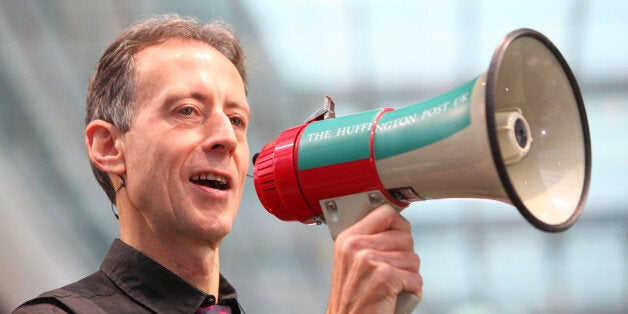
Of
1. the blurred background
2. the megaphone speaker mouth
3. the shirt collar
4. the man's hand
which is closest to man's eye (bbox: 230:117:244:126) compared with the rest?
the shirt collar

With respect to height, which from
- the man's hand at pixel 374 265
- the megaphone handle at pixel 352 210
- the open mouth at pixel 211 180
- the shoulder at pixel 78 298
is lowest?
the shoulder at pixel 78 298

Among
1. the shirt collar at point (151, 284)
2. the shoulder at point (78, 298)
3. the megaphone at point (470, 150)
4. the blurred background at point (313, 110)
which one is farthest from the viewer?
the blurred background at point (313, 110)

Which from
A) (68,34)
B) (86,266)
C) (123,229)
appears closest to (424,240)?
(86,266)

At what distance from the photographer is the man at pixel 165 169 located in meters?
1.89

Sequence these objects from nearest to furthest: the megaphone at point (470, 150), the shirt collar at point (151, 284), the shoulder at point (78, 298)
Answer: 1. the megaphone at point (470, 150)
2. the shoulder at point (78, 298)
3. the shirt collar at point (151, 284)

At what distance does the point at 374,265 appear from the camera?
1545 millimetres

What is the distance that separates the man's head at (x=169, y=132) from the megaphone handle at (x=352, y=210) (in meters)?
0.30

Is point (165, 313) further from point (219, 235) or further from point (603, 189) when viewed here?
point (603, 189)

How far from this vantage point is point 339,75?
678 cm

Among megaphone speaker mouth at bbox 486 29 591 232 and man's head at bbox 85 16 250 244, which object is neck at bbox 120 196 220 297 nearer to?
man's head at bbox 85 16 250 244

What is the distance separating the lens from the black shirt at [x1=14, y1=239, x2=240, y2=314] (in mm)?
1836

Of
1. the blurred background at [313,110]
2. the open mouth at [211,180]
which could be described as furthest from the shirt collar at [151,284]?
the blurred background at [313,110]

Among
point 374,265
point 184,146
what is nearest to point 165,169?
point 184,146

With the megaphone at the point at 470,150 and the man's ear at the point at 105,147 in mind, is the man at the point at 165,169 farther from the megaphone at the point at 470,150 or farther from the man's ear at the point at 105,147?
the megaphone at the point at 470,150
